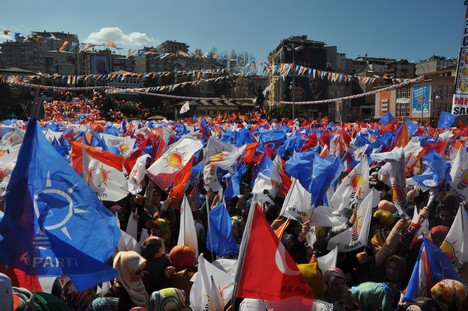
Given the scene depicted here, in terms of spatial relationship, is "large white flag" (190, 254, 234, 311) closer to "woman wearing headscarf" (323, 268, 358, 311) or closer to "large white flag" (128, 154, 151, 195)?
"woman wearing headscarf" (323, 268, 358, 311)

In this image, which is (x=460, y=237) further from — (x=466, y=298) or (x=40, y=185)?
(x=40, y=185)

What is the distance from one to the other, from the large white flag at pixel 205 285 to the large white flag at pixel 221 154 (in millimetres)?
4197

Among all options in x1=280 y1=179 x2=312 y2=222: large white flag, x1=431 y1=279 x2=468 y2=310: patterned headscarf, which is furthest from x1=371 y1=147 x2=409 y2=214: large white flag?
x1=431 y1=279 x2=468 y2=310: patterned headscarf

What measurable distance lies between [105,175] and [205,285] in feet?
11.6

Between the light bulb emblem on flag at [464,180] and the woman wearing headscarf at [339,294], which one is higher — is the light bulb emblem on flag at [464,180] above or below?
above

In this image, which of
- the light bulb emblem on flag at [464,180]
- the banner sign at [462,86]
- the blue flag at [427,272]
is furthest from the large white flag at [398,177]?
the banner sign at [462,86]

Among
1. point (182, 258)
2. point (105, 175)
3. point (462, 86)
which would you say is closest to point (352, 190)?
point (182, 258)

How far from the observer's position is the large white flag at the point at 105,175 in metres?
6.10

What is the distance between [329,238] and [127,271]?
2.45m

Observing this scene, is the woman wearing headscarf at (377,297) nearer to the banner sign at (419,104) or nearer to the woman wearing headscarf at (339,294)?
the woman wearing headscarf at (339,294)

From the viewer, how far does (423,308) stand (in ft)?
10.3

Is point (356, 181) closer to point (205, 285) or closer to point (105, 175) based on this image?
point (105, 175)

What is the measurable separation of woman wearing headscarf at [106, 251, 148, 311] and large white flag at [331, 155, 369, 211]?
340cm

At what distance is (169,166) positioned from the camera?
6887mm
